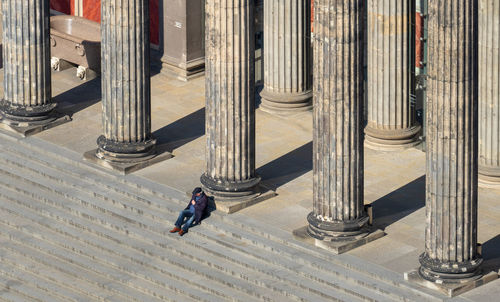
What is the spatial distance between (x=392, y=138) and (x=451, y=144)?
13042 millimetres

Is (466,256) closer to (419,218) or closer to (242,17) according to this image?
(419,218)

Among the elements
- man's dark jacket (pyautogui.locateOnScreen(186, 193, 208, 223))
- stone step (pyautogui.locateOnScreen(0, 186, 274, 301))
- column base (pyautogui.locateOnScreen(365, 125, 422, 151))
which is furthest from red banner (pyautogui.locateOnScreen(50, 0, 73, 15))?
man's dark jacket (pyautogui.locateOnScreen(186, 193, 208, 223))

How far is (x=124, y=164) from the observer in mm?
77438

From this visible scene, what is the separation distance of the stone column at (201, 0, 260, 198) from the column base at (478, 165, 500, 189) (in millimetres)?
8490

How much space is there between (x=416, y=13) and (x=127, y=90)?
1187 cm

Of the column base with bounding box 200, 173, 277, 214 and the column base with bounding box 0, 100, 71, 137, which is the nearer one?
the column base with bounding box 200, 173, 277, 214

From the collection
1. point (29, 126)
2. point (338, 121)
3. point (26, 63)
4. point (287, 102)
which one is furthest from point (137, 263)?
point (287, 102)

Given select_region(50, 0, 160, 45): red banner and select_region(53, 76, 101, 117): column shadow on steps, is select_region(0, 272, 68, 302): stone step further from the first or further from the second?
select_region(50, 0, 160, 45): red banner

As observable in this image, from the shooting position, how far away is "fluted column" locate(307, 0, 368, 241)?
2662 inches

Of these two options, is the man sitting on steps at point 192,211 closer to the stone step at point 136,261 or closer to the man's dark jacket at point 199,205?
the man's dark jacket at point 199,205

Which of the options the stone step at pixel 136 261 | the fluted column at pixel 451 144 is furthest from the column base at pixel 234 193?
the fluted column at pixel 451 144

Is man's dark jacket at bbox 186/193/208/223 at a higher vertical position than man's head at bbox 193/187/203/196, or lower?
lower

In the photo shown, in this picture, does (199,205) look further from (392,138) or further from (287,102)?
(287,102)

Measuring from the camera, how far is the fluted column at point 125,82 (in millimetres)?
76188
